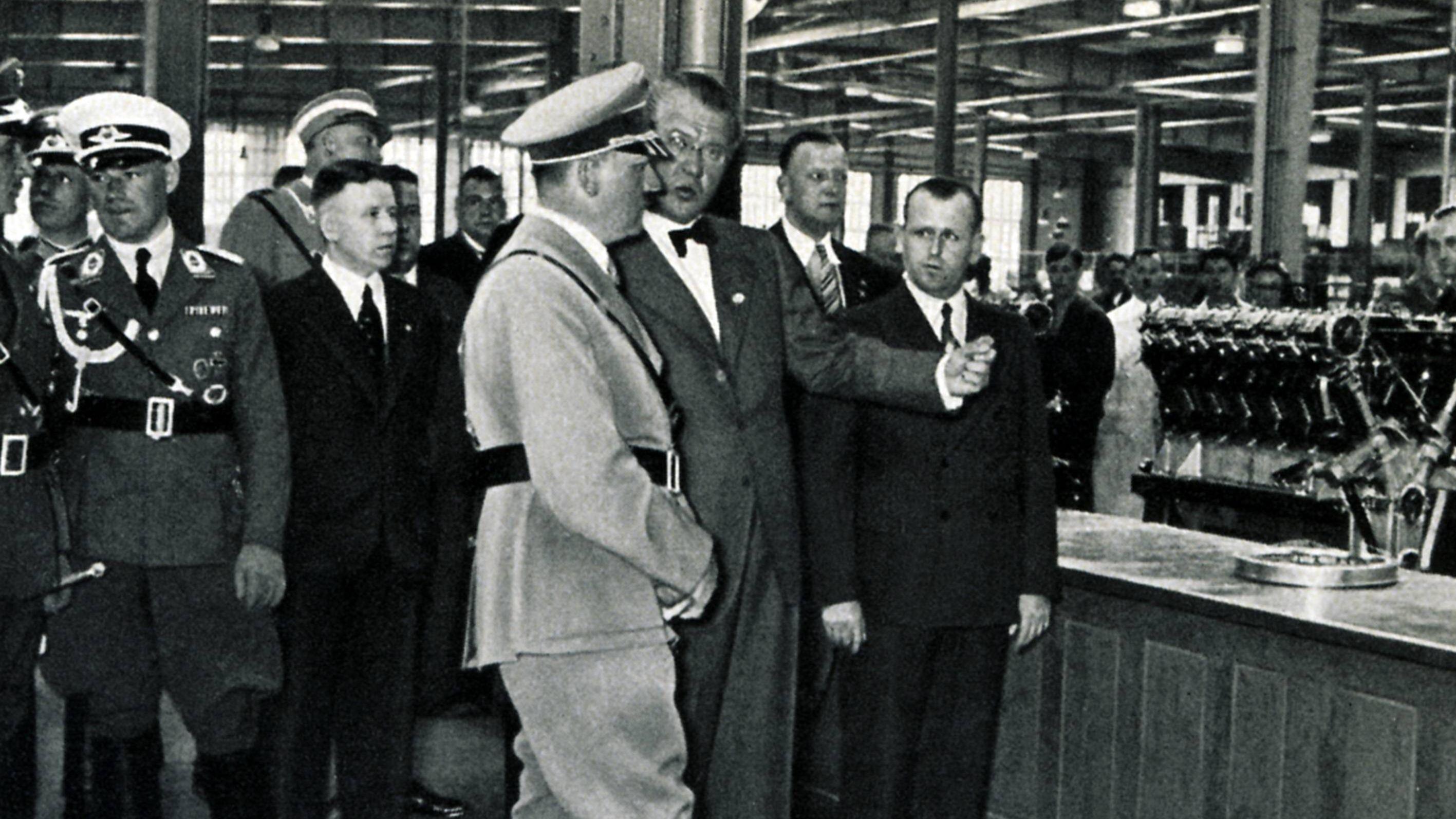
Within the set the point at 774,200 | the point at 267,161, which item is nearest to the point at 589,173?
the point at 267,161

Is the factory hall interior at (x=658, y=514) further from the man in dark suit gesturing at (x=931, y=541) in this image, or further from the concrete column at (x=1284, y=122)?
the concrete column at (x=1284, y=122)

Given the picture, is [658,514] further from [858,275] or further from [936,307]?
[858,275]

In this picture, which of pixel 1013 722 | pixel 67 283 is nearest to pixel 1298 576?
pixel 1013 722

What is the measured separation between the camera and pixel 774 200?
102 ft

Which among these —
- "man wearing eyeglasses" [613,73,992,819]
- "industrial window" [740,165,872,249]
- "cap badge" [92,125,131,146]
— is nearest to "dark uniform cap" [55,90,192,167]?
"cap badge" [92,125,131,146]

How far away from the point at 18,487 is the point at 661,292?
138 centimetres

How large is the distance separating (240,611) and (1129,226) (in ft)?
114

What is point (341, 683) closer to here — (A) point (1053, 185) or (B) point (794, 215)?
(B) point (794, 215)

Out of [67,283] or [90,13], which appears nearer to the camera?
[67,283]

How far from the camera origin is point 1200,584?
3658mm

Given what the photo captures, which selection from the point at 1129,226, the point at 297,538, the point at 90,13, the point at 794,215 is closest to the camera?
the point at 297,538

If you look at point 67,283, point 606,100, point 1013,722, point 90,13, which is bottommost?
point 1013,722

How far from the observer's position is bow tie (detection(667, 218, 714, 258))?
3342 mm

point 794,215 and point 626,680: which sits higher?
point 794,215
